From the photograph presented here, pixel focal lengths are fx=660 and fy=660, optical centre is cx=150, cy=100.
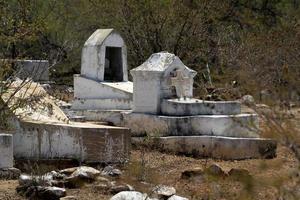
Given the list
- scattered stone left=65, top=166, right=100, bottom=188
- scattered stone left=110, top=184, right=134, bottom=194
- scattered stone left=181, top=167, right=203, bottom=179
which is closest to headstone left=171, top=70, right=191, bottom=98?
scattered stone left=181, top=167, right=203, bottom=179

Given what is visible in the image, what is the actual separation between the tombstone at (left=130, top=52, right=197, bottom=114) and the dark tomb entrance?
10.0 feet

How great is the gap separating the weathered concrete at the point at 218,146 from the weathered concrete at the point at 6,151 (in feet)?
11.2

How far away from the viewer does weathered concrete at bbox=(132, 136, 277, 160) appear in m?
10.8

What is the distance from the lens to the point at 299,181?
11.5ft

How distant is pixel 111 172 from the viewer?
8711 millimetres

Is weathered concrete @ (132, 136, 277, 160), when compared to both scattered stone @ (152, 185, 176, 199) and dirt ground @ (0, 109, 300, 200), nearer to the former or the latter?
dirt ground @ (0, 109, 300, 200)

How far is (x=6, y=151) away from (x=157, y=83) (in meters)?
4.18

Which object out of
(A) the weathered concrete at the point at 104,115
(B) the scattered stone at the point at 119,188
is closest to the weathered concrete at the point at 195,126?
(A) the weathered concrete at the point at 104,115

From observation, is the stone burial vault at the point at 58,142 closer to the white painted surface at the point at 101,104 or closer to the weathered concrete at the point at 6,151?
the weathered concrete at the point at 6,151

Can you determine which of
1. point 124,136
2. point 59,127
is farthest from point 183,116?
point 59,127

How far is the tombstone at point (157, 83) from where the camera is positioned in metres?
12.0

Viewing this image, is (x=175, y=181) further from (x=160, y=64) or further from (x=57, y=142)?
(x=160, y=64)

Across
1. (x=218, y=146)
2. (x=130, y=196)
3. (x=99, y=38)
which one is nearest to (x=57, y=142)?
(x=218, y=146)

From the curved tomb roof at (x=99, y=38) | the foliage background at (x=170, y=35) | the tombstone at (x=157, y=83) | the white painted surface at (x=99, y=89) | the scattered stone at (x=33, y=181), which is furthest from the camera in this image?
the foliage background at (x=170, y=35)
